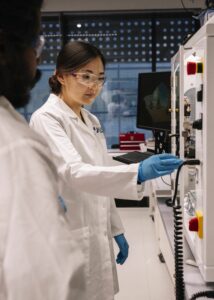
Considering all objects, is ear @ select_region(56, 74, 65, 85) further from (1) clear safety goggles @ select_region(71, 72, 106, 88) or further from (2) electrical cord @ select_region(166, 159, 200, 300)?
(2) electrical cord @ select_region(166, 159, 200, 300)

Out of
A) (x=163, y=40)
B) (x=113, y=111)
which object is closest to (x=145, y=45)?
(x=163, y=40)

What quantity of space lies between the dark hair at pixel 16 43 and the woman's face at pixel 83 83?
3.22 feet

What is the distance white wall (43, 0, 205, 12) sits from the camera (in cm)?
454

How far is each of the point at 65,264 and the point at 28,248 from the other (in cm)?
7

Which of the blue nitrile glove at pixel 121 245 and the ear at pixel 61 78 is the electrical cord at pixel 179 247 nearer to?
the blue nitrile glove at pixel 121 245

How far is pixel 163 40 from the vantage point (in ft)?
15.8

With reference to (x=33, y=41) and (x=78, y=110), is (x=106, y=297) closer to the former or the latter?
(x=78, y=110)

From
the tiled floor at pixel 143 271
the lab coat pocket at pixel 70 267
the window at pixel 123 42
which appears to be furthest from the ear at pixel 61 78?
the window at pixel 123 42

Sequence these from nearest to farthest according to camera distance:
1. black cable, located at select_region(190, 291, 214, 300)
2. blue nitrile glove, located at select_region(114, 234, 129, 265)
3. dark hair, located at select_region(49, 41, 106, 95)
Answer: black cable, located at select_region(190, 291, 214, 300), dark hair, located at select_region(49, 41, 106, 95), blue nitrile glove, located at select_region(114, 234, 129, 265)

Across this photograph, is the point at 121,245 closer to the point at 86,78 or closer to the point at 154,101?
the point at 86,78

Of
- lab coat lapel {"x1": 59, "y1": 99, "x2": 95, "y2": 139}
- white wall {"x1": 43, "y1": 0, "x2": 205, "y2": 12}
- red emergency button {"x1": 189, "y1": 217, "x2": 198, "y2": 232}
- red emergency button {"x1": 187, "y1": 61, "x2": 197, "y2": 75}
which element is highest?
white wall {"x1": 43, "y1": 0, "x2": 205, "y2": 12}

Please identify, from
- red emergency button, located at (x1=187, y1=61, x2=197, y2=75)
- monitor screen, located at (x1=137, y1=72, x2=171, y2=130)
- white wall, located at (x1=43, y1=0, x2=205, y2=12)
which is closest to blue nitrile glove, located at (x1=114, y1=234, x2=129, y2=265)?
red emergency button, located at (x1=187, y1=61, x2=197, y2=75)

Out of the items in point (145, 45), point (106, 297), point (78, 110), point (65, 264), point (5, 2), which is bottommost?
point (106, 297)

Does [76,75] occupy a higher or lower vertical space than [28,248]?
higher
